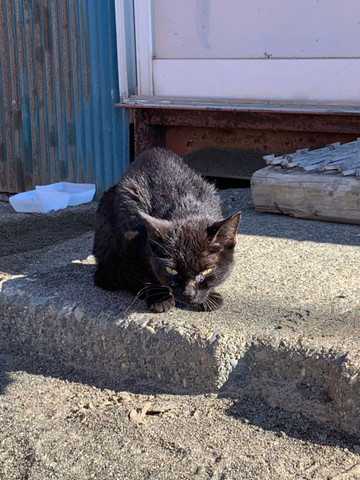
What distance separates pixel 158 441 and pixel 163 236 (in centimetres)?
78

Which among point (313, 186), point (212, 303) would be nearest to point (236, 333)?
point (212, 303)

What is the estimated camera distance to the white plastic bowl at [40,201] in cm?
650

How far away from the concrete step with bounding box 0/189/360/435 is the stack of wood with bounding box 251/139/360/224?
501mm

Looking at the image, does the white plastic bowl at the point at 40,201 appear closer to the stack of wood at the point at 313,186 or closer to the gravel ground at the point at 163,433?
the stack of wood at the point at 313,186

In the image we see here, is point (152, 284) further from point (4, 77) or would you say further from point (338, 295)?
point (4, 77)

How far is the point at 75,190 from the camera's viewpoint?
6785mm

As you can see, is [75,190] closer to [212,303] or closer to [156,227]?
[212,303]

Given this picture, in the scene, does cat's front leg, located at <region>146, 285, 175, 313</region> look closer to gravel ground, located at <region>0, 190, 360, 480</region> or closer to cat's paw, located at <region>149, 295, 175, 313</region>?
cat's paw, located at <region>149, 295, 175, 313</region>

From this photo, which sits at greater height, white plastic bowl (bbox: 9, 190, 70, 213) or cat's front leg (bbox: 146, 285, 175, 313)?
cat's front leg (bbox: 146, 285, 175, 313)

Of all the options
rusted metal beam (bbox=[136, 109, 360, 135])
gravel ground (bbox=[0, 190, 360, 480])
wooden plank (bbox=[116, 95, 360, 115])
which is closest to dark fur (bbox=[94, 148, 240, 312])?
gravel ground (bbox=[0, 190, 360, 480])

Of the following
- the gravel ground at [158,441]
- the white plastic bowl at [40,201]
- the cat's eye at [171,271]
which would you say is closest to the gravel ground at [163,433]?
the gravel ground at [158,441]

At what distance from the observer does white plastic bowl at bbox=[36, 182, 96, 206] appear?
6.61 m

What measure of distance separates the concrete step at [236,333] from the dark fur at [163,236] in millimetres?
133

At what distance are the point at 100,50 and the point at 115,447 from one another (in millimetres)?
4566
